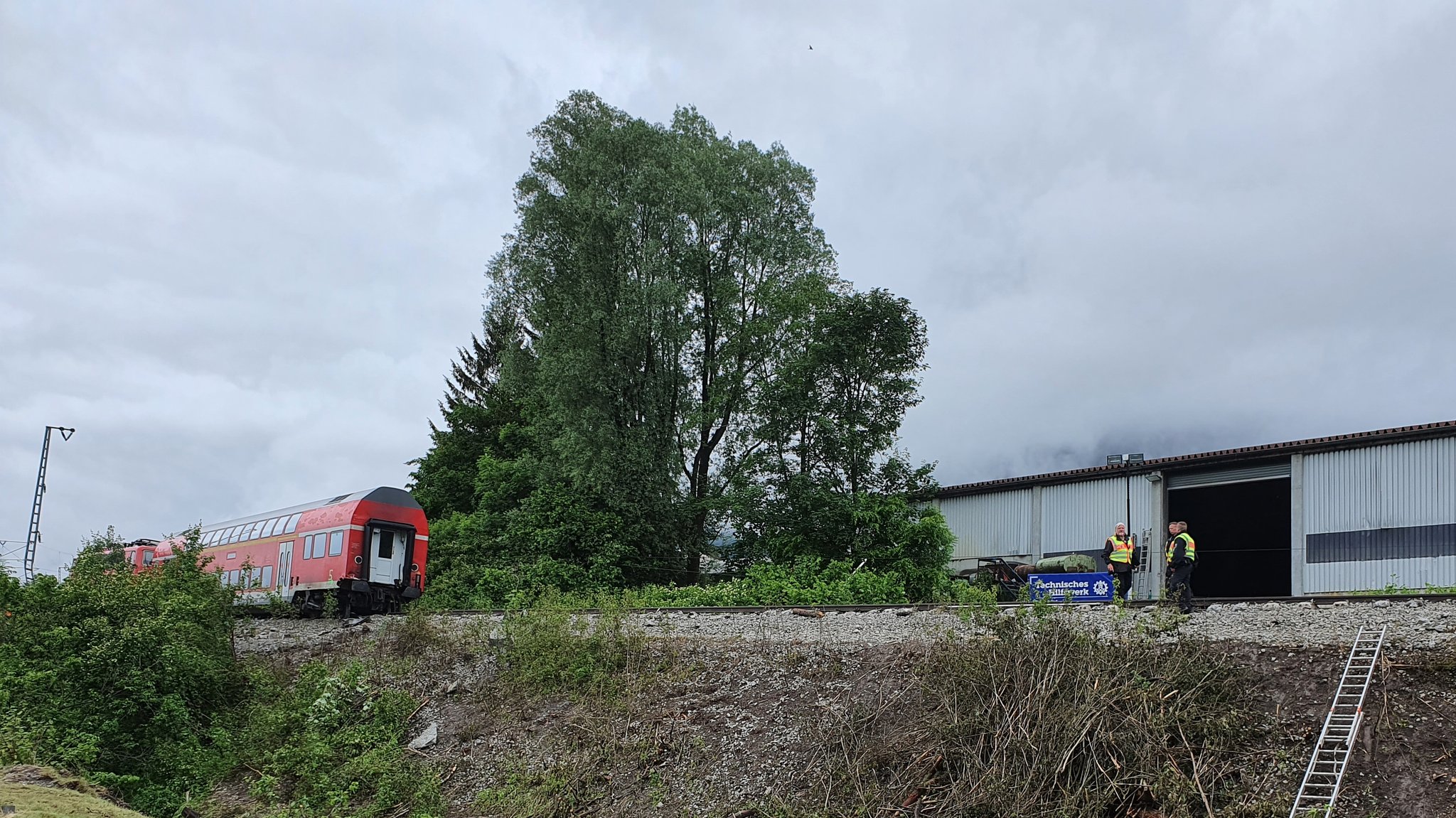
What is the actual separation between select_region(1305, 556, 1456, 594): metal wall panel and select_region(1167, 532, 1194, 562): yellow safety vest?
10999 mm

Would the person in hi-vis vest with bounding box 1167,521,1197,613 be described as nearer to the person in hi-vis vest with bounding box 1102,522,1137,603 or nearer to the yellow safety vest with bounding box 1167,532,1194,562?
the yellow safety vest with bounding box 1167,532,1194,562

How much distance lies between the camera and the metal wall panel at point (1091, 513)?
28.7 metres

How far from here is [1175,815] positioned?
26.6 ft

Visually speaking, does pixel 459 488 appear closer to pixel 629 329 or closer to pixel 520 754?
pixel 629 329

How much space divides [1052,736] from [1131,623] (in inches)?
126

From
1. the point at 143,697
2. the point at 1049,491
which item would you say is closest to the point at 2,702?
the point at 143,697

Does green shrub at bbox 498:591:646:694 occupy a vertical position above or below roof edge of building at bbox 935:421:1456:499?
below

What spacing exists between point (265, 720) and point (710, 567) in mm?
19033

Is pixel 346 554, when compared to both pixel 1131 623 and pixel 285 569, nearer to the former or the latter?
pixel 285 569

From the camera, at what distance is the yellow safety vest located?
539 inches

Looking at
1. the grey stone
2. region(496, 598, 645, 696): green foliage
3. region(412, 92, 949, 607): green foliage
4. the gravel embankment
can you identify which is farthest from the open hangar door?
the grey stone

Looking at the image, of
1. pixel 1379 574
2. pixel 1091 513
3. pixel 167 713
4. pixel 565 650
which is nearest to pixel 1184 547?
pixel 565 650

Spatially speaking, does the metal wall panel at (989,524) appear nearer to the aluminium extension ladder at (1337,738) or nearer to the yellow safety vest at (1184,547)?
the yellow safety vest at (1184,547)

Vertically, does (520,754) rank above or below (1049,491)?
below
